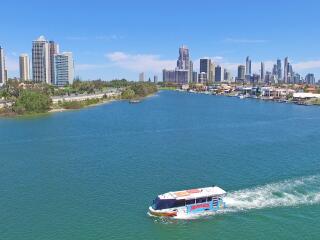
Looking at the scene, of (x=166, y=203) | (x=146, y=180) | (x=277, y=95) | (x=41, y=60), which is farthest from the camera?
(x=41, y=60)

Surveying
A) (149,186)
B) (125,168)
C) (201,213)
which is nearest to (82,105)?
(125,168)

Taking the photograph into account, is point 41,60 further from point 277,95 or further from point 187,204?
point 187,204

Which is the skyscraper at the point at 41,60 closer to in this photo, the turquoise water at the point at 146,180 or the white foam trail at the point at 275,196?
the turquoise water at the point at 146,180

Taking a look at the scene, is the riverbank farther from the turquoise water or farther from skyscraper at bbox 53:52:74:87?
the turquoise water

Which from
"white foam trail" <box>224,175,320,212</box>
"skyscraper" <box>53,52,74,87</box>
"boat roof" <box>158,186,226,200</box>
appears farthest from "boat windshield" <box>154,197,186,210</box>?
"skyscraper" <box>53,52,74,87</box>

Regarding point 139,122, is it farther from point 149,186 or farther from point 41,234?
point 41,234

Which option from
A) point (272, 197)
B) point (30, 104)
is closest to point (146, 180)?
point (272, 197)
